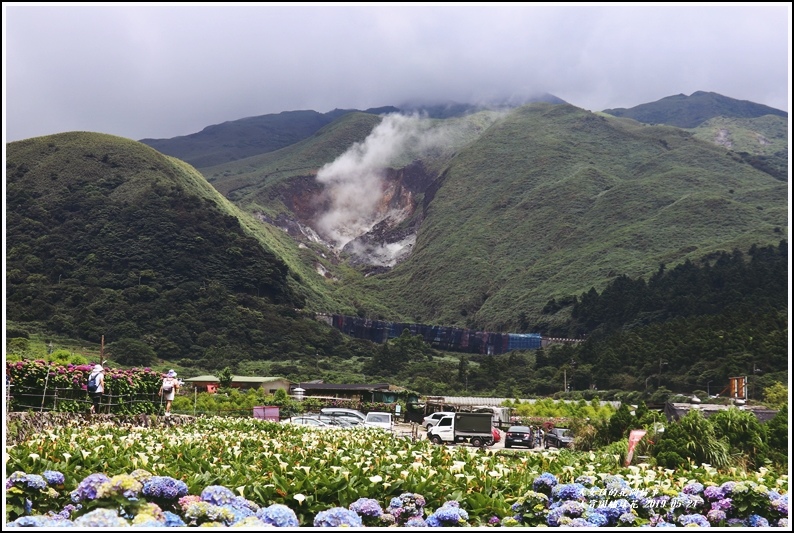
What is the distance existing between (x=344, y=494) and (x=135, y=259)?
9473 cm

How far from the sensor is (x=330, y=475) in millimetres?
7148

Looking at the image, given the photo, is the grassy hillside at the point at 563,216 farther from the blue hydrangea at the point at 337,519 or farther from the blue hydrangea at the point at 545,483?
the blue hydrangea at the point at 337,519

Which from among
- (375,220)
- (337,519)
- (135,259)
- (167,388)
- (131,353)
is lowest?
(131,353)

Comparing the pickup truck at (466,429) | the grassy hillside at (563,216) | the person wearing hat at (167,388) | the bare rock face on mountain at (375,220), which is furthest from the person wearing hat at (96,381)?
the bare rock face on mountain at (375,220)

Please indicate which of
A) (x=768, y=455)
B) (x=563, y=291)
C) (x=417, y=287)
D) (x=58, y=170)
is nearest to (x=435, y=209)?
(x=417, y=287)

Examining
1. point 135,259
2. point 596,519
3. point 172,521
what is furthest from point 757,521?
point 135,259

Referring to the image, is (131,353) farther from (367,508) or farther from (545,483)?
(367,508)

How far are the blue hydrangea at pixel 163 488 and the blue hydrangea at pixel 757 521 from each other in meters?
4.52

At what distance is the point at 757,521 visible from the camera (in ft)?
22.1

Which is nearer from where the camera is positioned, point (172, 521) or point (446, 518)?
point (172, 521)

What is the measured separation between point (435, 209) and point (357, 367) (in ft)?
248

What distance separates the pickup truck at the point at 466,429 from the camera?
93.7 feet

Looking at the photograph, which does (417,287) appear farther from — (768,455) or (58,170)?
(768,455)

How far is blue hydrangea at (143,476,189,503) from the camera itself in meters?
5.53
